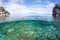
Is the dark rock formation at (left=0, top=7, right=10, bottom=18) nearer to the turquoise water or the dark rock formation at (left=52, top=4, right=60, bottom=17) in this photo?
the turquoise water

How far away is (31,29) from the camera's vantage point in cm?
451

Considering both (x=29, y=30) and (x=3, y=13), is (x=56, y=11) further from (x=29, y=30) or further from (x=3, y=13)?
(x=3, y=13)

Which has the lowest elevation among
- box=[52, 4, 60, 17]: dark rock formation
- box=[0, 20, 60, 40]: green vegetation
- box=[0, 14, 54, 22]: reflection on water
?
box=[0, 20, 60, 40]: green vegetation

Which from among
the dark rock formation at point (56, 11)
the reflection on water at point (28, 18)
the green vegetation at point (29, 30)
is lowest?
the green vegetation at point (29, 30)

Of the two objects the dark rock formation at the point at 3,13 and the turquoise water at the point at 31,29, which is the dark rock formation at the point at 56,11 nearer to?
the turquoise water at the point at 31,29

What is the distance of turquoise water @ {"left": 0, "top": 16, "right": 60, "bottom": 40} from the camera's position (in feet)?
14.7

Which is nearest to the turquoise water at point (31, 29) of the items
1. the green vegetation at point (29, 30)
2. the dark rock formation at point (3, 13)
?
the green vegetation at point (29, 30)

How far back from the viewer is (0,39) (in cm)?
452

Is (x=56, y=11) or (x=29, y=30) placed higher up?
(x=56, y=11)

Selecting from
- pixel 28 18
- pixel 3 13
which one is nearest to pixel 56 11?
pixel 28 18

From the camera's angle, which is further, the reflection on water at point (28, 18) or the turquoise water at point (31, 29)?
the reflection on water at point (28, 18)

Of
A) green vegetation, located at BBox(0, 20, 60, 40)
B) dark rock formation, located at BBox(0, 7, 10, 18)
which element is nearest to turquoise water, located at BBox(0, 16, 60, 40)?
green vegetation, located at BBox(0, 20, 60, 40)

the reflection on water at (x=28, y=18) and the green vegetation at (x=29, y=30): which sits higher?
the reflection on water at (x=28, y=18)

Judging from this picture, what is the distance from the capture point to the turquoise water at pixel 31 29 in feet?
14.7
